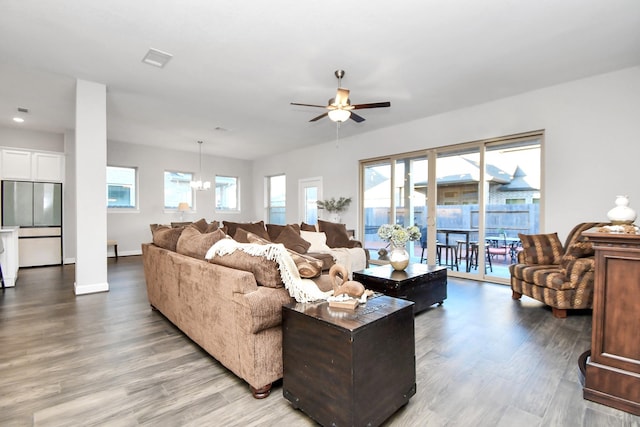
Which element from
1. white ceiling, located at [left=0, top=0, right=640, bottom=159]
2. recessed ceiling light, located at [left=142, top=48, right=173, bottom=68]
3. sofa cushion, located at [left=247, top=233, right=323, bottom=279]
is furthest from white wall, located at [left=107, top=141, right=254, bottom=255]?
sofa cushion, located at [left=247, top=233, right=323, bottom=279]

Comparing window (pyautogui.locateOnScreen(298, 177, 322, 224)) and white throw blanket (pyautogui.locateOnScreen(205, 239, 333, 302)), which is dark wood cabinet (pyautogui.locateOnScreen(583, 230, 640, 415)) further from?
window (pyautogui.locateOnScreen(298, 177, 322, 224))

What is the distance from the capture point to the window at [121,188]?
296 inches

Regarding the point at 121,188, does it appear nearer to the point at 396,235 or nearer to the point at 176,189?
the point at 176,189

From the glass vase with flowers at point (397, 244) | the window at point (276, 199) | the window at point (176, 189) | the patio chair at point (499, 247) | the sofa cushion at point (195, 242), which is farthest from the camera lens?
the window at point (276, 199)

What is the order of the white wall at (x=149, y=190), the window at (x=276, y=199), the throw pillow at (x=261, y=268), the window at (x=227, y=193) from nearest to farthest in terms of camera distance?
1. the throw pillow at (x=261, y=268)
2. the white wall at (x=149, y=190)
3. the window at (x=276, y=199)
4. the window at (x=227, y=193)

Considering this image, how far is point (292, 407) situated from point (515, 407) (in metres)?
1.25

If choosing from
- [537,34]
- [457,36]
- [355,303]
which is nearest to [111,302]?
[355,303]

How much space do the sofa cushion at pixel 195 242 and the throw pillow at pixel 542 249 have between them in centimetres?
369

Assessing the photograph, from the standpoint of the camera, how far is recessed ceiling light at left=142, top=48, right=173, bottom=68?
3318 mm

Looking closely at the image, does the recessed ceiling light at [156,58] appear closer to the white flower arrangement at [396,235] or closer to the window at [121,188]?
the white flower arrangement at [396,235]

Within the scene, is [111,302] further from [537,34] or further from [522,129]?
[522,129]

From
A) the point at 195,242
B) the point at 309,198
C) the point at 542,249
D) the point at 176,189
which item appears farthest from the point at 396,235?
the point at 176,189

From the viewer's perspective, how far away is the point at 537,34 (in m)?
3.00

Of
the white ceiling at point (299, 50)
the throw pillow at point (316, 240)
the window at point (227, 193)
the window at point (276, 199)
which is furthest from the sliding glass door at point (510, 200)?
the window at point (227, 193)
